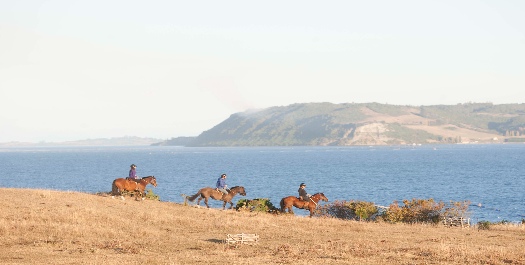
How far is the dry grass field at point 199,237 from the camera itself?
2409 cm

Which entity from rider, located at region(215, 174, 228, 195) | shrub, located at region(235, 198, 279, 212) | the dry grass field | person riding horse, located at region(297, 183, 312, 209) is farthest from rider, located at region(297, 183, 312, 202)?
rider, located at region(215, 174, 228, 195)

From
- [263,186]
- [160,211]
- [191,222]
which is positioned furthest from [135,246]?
[263,186]

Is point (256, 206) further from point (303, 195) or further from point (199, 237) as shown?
point (199, 237)

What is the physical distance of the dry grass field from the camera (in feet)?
79.0

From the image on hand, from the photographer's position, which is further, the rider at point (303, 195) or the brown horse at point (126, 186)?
the brown horse at point (126, 186)

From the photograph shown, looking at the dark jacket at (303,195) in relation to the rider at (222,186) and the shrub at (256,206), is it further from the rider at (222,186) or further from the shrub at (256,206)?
the rider at (222,186)

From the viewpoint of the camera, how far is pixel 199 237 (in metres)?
29.8

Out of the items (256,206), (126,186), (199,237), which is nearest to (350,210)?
(256,206)

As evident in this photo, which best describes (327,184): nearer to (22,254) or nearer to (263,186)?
(263,186)

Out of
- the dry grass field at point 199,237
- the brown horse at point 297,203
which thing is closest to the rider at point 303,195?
the brown horse at point 297,203

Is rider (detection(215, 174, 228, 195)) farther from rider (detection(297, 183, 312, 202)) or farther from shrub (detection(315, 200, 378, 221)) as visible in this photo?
shrub (detection(315, 200, 378, 221))

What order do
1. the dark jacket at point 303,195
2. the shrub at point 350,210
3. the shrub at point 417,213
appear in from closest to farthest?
1. the dark jacket at point 303,195
2. the shrub at point 417,213
3. the shrub at point 350,210

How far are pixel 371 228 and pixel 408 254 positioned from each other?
9.81m

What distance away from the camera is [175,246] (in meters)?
27.2
